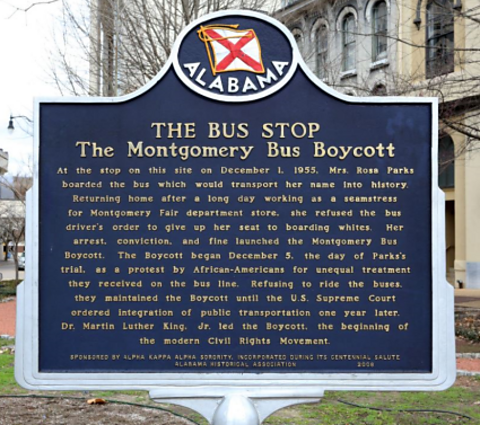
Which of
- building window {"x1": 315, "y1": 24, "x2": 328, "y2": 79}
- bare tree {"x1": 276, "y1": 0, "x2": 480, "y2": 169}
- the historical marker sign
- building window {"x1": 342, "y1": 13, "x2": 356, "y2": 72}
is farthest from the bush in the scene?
building window {"x1": 342, "y1": 13, "x2": 356, "y2": 72}

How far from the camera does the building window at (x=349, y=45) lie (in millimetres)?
21867

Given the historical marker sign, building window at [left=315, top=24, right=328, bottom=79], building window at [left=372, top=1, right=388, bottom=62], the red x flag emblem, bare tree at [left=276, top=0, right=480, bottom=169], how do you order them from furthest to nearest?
1. building window at [left=372, top=1, right=388, bottom=62]
2. bare tree at [left=276, top=0, right=480, bottom=169]
3. building window at [left=315, top=24, right=328, bottom=79]
4. the red x flag emblem
5. the historical marker sign

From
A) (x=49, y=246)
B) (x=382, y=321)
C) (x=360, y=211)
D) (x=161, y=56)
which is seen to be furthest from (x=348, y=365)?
(x=161, y=56)

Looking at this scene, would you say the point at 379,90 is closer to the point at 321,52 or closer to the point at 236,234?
the point at 321,52

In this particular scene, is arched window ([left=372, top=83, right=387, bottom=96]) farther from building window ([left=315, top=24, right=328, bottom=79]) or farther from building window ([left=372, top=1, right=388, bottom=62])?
building window ([left=372, top=1, right=388, bottom=62])

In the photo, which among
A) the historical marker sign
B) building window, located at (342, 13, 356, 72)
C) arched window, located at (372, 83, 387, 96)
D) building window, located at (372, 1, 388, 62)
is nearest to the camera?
the historical marker sign

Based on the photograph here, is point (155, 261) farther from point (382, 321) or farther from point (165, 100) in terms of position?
point (382, 321)

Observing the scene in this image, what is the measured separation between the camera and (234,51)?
424 centimetres

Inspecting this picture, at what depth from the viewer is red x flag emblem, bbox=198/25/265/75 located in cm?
423

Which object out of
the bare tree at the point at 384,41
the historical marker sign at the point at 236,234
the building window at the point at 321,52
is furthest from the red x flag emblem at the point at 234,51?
the bare tree at the point at 384,41

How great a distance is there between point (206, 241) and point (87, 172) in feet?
3.11

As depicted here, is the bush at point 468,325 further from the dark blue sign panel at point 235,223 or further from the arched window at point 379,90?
the dark blue sign panel at point 235,223

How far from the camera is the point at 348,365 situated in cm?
410

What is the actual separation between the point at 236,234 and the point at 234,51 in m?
1.26
